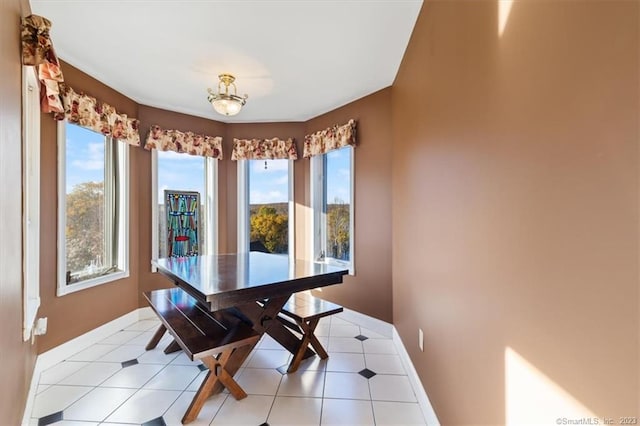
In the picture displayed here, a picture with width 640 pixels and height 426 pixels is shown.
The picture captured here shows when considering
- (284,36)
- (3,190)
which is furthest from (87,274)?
(284,36)

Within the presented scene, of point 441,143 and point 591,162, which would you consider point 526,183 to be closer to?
point 591,162

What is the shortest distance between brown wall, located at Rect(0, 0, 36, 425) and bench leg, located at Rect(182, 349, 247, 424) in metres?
0.81

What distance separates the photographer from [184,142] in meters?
3.64

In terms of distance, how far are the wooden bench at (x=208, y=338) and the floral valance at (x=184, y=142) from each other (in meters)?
2.02

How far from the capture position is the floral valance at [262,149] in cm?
398

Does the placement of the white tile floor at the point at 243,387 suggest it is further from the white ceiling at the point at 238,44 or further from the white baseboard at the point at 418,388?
the white ceiling at the point at 238,44

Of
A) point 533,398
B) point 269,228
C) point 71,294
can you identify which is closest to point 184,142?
point 269,228

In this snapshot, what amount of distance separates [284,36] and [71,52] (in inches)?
71.6

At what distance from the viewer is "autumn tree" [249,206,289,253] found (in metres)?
4.20

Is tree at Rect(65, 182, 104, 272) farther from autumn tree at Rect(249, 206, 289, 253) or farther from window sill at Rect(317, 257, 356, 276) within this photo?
window sill at Rect(317, 257, 356, 276)

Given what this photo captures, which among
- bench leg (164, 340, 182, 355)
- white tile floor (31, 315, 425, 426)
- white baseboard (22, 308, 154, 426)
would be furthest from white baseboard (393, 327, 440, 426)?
white baseboard (22, 308, 154, 426)

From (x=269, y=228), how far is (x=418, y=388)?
112 inches

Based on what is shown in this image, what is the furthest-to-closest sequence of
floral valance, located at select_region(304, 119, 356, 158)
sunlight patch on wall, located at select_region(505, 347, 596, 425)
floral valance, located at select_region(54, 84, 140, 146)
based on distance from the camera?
1. floral valance, located at select_region(304, 119, 356, 158)
2. floral valance, located at select_region(54, 84, 140, 146)
3. sunlight patch on wall, located at select_region(505, 347, 596, 425)

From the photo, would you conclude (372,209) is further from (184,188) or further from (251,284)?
(184,188)
